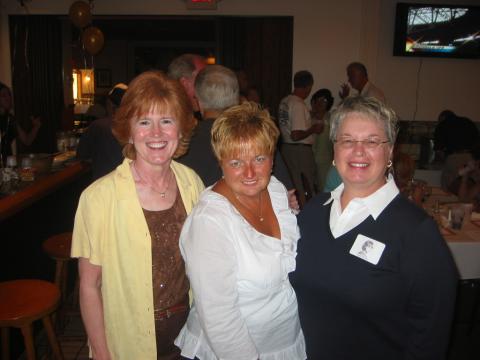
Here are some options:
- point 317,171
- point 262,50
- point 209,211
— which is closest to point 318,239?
point 209,211

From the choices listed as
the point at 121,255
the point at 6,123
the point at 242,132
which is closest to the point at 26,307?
the point at 121,255

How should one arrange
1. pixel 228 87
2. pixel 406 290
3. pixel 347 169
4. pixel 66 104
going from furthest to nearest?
1. pixel 66 104
2. pixel 228 87
3. pixel 347 169
4. pixel 406 290

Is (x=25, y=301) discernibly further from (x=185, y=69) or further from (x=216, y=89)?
(x=185, y=69)

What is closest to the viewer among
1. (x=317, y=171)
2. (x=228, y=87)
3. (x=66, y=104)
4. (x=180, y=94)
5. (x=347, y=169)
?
(x=347, y=169)

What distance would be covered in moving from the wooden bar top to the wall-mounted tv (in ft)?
16.7

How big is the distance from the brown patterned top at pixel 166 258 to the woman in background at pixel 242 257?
0.42ft

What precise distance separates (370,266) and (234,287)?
0.42 meters

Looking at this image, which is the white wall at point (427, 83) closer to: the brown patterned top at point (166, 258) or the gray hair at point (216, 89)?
the gray hair at point (216, 89)

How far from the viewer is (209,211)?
1.38m

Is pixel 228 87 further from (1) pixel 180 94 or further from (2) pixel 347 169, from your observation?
(2) pixel 347 169

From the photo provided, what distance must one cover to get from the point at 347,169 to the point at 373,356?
605 mm

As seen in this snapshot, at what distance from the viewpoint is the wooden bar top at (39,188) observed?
8.78ft

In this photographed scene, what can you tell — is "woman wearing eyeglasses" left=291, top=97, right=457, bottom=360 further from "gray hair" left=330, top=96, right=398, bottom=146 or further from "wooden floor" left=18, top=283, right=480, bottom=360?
"wooden floor" left=18, top=283, right=480, bottom=360

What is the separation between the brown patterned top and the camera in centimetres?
159
